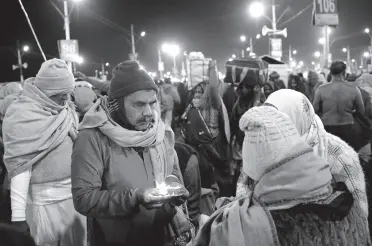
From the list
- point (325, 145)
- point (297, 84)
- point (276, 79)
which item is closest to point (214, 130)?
point (325, 145)

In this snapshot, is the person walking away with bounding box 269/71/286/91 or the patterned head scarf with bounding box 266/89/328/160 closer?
the patterned head scarf with bounding box 266/89/328/160

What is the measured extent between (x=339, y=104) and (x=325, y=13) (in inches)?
301

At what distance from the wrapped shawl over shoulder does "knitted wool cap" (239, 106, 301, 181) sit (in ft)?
7.93

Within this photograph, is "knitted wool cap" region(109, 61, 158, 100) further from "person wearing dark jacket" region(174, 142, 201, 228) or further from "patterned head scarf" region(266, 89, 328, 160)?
"person wearing dark jacket" region(174, 142, 201, 228)

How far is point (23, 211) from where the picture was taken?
389 centimetres

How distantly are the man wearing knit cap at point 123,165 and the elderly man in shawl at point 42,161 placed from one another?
1030 mm

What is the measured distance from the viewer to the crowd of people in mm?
2105

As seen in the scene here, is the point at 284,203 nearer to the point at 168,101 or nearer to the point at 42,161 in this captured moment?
the point at 42,161

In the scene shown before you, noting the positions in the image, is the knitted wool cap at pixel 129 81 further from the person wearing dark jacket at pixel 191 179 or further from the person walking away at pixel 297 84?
the person walking away at pixel 297 84

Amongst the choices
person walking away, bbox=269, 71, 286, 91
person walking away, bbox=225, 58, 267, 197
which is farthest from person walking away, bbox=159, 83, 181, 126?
person walking away, bbox=225, 58, 267, 197

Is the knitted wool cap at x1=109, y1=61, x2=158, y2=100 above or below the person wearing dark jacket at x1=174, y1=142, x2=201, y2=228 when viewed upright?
above

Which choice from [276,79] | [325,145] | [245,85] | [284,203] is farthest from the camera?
[276,79]

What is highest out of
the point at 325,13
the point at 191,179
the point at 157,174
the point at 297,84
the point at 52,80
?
the point at 325,13

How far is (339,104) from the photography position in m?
7.91
